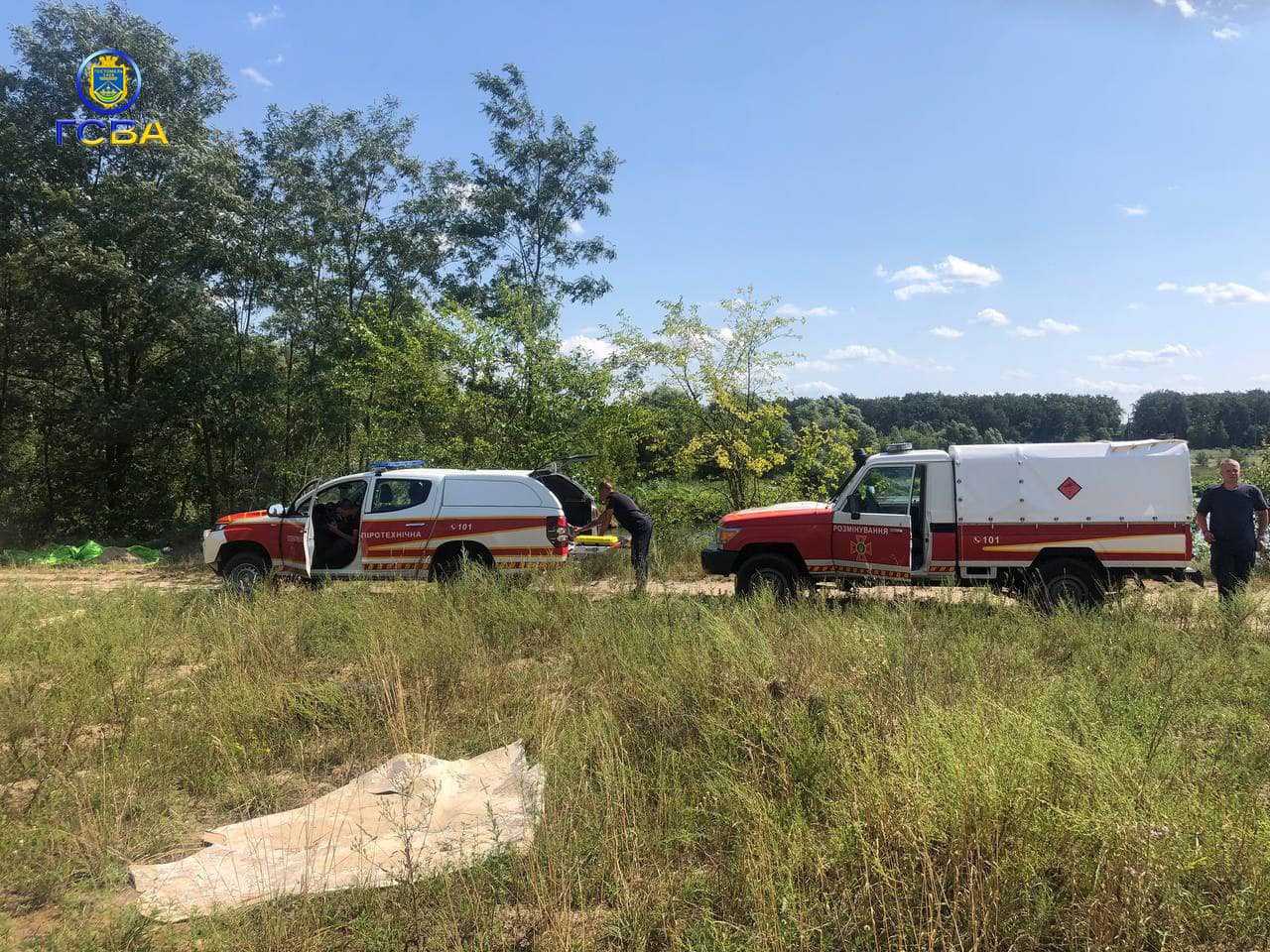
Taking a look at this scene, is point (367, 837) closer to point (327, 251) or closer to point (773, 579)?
point (773, 579)

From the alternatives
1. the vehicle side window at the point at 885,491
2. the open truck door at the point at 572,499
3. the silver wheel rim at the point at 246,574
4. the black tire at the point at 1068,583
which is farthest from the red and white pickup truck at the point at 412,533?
the black tire at the point at 1068,583

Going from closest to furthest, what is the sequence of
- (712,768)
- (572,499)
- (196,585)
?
(712,768)
(572,499)
(196,585)

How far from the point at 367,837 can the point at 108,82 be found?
22.7 m

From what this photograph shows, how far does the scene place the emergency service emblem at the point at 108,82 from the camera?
59.8 feet

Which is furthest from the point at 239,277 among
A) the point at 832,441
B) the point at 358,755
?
the point at 358,755

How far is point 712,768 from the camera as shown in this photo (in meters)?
4.10

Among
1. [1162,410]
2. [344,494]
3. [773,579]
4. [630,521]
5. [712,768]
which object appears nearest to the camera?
[712,768]

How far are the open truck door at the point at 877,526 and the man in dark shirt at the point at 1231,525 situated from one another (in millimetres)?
3311

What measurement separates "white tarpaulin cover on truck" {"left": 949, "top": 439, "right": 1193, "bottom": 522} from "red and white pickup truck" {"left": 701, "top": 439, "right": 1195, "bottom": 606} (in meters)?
0.01

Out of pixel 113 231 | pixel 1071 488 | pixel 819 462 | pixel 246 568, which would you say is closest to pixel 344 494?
pixel 246 568

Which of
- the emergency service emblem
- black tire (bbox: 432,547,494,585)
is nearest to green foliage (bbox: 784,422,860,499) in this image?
black tire (bbox: 432,547,494,585)

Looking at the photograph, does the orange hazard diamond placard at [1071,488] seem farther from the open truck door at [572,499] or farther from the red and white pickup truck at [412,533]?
the open truck door at [572,499]

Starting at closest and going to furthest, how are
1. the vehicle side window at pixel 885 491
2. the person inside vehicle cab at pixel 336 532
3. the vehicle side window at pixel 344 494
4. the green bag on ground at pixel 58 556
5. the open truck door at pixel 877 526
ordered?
the open truck door at pixel 877 526 → the vehicle side window at pixel 885 491 → the person inside vehicle cab at pixel 336 532 → the vehicle side window at pixel 344 494 → the green bag on ground at pixel 58 556

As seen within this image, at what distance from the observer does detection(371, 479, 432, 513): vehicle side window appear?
1062cm
